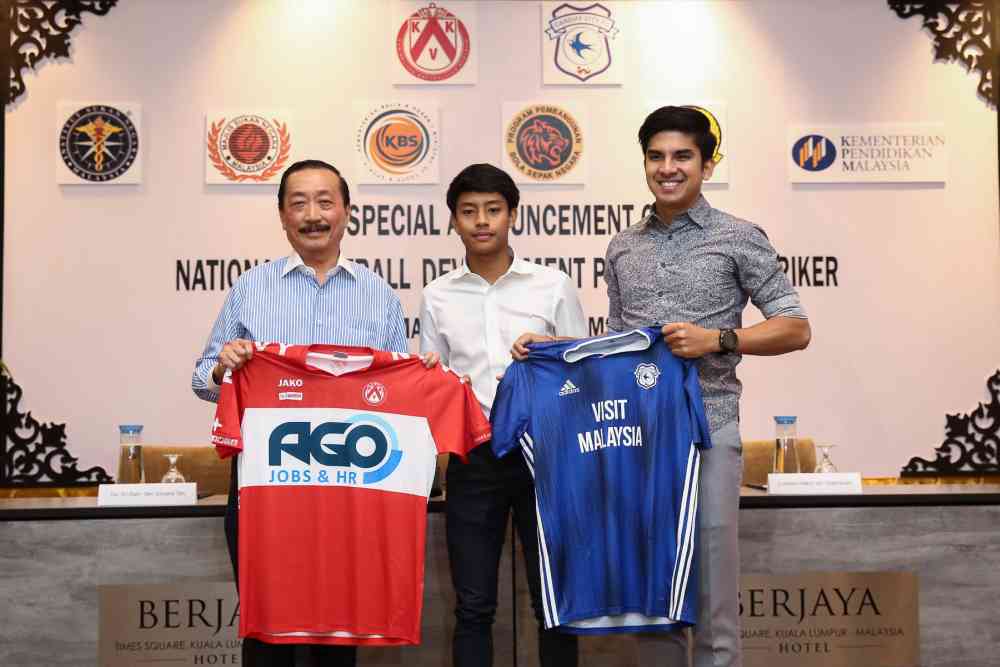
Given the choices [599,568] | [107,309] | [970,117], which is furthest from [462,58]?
[599,568]

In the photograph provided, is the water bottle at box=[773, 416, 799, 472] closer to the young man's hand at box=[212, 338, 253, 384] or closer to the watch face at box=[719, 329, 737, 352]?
the watch face at box=[719, 329, 737, 352]

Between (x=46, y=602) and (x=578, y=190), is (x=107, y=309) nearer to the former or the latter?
(x=46, y=602)

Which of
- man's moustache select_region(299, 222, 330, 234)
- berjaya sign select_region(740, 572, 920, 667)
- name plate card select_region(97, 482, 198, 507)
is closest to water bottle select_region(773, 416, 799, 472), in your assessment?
berjaya sign select_region(740, 572, 920, 667)

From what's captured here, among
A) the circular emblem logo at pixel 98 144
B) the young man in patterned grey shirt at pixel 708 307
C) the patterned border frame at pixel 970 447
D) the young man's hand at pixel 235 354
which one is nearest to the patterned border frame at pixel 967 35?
the patterned border frame at pixel 970 447

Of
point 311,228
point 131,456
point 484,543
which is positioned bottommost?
point 484,543

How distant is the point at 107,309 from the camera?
435cm

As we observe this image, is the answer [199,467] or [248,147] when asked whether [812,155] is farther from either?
[199,467]

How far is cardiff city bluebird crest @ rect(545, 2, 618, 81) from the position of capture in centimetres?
444

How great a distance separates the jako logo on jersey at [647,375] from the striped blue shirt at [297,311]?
2.51ft

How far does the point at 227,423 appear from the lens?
2500 millimetres

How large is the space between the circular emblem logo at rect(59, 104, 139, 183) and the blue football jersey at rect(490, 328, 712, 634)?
2737mm

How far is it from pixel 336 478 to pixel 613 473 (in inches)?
30.0

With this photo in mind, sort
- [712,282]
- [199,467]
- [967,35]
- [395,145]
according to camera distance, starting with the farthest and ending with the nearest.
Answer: [967,35], [395,145], [199,467], [712,282]

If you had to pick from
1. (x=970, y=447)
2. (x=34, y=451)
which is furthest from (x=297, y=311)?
(x=970, y=447)
